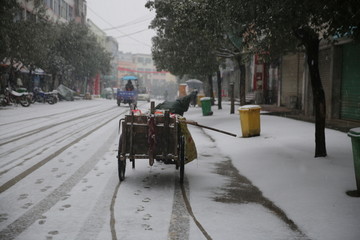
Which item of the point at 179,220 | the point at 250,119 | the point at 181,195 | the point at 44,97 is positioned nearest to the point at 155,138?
the point at 181,195

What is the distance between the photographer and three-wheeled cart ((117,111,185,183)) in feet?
19.8

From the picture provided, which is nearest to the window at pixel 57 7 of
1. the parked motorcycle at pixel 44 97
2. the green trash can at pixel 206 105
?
the parked motorcycle at pixel 44 97

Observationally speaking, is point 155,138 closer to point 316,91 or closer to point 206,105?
point 316,91

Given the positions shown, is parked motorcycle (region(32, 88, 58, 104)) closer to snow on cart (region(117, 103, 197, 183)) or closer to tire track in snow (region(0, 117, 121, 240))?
tire track in snow (region(0, 117, 121, 240))

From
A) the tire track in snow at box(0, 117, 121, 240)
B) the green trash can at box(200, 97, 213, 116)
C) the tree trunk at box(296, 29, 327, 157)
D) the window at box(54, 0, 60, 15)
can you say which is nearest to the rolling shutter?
the green trash can at box(200, 97, 213, 116)

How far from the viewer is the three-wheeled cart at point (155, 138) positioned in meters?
6.04

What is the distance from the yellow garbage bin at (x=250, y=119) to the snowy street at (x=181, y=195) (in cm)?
190

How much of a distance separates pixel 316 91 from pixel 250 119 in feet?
12.8

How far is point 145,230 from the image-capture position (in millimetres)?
4121

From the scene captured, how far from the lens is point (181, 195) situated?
18.5 ft

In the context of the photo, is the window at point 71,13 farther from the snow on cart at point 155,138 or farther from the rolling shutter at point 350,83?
the snow on cart at point 155,138

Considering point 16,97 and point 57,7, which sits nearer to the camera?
point 16,97

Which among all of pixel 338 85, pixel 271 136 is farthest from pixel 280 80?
pixel 271 136

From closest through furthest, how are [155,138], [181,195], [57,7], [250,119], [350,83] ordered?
1. [181,195]
2. [155,138]
3. [250,119]
4. [350,83]
5. [57,7]
